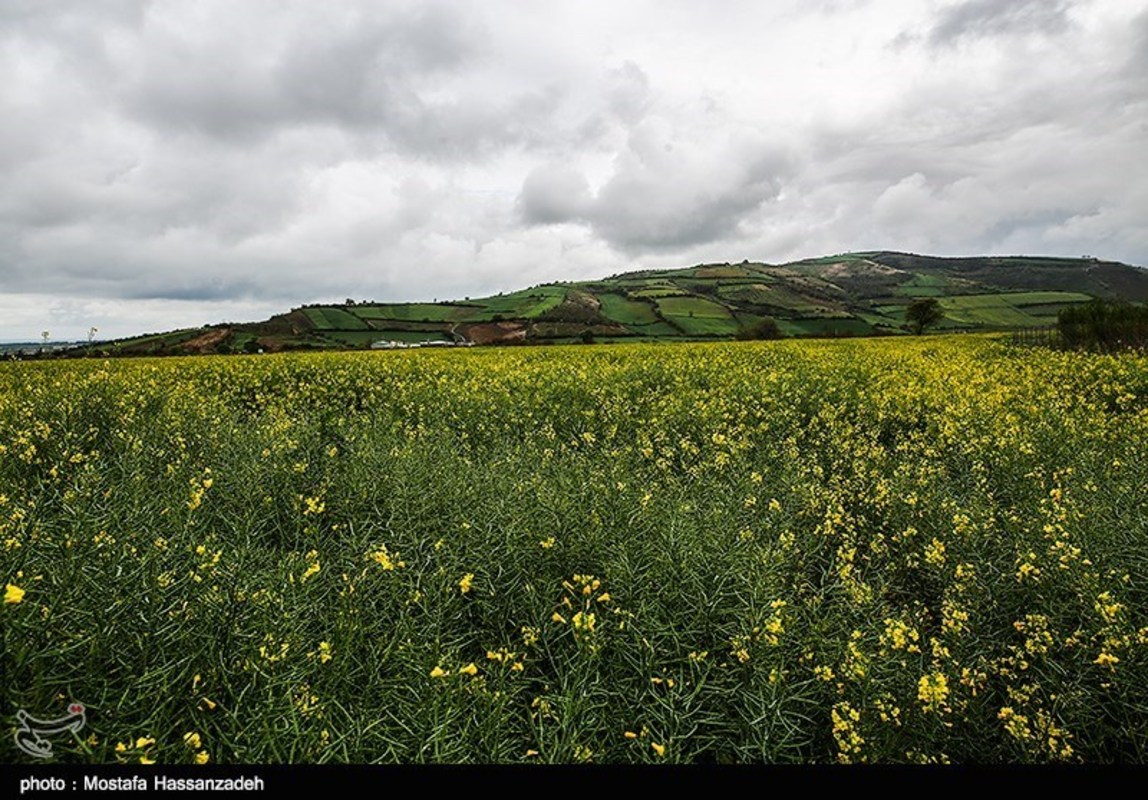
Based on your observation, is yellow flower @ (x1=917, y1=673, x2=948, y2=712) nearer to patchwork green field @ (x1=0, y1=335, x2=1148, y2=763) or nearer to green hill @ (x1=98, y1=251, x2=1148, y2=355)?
patchwork green field @ (x1=0, y1=335, x2=1148, y2=763)

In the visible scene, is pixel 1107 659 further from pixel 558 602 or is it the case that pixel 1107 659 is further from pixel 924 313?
pixel 924 313

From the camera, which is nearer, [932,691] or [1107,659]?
[932,691]

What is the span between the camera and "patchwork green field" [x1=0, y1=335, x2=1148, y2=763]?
114 inches

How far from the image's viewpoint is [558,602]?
14.5 feet

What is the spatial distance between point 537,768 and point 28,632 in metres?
2.51


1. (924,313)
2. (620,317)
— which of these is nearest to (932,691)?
(620,317)

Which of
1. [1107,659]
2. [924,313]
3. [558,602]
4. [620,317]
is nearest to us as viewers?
[1107,659]

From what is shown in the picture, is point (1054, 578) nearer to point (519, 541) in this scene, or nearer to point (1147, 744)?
point (1147, 744)

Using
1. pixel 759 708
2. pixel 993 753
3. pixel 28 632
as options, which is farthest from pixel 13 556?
pixel 993 753

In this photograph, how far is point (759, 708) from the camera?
3271 millimetres

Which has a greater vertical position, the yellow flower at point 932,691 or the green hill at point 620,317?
the green hill at point 620,317

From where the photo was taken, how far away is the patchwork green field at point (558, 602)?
9.50ft

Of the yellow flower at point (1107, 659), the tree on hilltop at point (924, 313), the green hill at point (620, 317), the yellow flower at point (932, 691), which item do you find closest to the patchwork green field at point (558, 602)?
the yellow flower at point (932, 691)

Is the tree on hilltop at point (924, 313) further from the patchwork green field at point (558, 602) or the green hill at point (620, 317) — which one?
the patchwork green field at point (558, 602)
